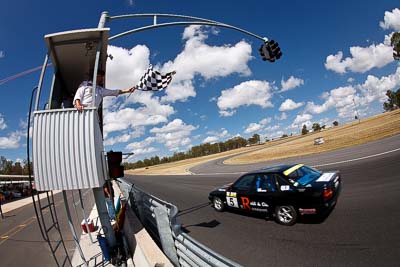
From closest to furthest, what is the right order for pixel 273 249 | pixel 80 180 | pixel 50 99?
pixel 80 180 → pixel 50 99 → pixel 273 249

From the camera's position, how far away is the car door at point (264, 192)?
23.1 ft

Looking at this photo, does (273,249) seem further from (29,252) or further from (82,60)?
(29,252)

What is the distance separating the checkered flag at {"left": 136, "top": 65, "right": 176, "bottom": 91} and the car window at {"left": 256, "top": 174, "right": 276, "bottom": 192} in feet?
12.6

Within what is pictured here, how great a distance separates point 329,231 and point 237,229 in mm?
2267

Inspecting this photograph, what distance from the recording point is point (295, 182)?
6660 mm

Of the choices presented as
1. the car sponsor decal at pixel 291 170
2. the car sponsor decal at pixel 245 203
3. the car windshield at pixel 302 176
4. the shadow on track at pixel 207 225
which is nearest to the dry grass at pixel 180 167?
the shadow on track at pixel 207 225

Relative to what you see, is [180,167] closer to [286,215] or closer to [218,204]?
[218,204]

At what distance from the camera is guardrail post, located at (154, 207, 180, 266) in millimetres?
4137

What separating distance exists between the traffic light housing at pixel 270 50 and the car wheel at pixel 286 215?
570cm

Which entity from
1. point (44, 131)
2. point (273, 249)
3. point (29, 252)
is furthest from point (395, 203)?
point (29, 252)

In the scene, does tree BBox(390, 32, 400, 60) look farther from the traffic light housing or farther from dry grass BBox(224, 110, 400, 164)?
the traffic light housing

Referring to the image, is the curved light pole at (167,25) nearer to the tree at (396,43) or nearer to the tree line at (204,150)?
the tree at (396,43)

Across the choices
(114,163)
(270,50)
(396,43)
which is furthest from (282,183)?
(396,43)

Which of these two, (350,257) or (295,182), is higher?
(295,182)
